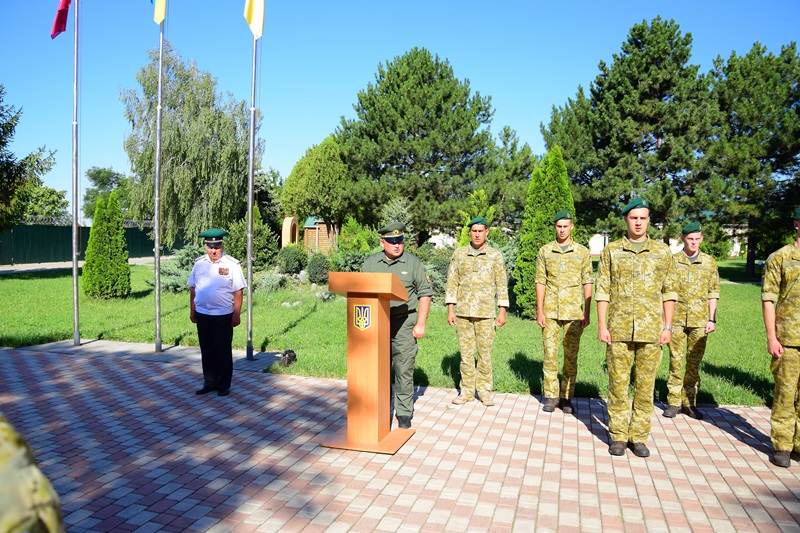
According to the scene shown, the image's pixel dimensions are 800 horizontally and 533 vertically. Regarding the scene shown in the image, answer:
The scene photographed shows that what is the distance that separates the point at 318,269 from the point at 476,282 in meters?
12.9

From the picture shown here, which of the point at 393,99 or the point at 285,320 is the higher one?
the point at 393,99

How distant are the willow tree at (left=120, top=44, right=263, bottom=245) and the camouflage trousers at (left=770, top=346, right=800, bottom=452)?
25017 mm

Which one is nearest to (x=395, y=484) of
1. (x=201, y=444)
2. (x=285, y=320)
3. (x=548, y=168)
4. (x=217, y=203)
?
(x=201, y=444)

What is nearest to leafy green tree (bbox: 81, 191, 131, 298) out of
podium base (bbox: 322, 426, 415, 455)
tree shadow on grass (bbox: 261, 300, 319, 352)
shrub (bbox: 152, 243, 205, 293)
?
shrub (bbox: 152, 243, 205, 293)

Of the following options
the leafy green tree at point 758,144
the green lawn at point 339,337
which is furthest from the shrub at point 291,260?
the leafy green tree at point 758,144

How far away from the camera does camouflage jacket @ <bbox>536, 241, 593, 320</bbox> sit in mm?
6301

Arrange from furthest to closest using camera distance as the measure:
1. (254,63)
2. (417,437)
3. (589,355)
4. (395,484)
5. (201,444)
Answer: (589,355) → (254,63) → (417,437) → (201,444) → (395,484)

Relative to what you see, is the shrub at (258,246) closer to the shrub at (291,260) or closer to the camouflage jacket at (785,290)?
the shrub at (291,260)

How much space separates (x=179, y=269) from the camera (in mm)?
18344

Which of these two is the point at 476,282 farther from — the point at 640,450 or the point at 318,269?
the point at 318,269

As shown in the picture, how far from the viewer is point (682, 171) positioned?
27.2m

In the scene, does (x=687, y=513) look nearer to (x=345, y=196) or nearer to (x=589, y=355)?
(x=589, y=355)

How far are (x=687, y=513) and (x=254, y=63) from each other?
7.55 m

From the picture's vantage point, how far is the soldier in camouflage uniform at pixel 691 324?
20.3 ft
